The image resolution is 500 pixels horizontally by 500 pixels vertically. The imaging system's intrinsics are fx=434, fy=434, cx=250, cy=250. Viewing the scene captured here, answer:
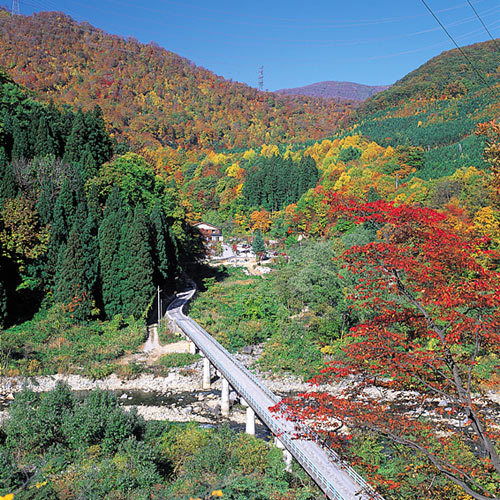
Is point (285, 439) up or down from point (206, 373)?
up

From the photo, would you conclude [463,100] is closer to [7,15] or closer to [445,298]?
[445,298]

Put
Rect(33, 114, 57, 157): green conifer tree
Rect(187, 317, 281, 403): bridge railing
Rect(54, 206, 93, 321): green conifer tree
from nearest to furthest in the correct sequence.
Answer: Rect(187, 317, 281, 403): bridge railing < Rect(54, 206, 93, 321): green conifer tree < Rect(33, 114, 57, 157): green conifer tree

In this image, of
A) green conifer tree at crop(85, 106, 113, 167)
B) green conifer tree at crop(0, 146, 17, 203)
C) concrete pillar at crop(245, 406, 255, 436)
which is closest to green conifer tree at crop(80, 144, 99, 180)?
green conifer tree at crop(85, 106, 113, 167)

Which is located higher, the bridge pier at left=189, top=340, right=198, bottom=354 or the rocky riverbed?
the bridge pier at left=189, top=340, right=198, bottom=354

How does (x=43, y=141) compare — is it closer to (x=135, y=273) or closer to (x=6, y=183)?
(x=6, y=183)

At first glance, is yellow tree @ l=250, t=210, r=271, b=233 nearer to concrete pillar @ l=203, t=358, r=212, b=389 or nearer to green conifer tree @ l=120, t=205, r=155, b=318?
green conifer tree @ l=120, t=205, r=155, b=318

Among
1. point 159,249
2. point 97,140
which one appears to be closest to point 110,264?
point 159,249

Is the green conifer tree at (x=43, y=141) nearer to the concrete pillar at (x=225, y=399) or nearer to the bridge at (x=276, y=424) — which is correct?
the bridge at (x=276, y=424)
